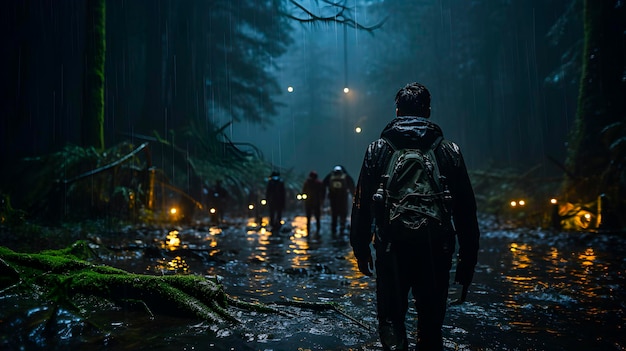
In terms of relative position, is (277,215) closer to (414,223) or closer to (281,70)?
(414,223)

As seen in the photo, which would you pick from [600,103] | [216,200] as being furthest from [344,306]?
[216,200]

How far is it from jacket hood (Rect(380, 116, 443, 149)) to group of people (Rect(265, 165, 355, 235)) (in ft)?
32.9

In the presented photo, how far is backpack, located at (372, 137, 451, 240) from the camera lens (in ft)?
7.73

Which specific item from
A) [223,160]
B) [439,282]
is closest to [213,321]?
[439,282]

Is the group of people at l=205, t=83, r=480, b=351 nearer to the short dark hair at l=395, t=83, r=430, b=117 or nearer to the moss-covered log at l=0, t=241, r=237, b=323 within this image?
the short dark hair at l=395, t=83, r=430, b=117

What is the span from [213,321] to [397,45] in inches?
1868

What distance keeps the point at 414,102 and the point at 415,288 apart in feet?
4.29

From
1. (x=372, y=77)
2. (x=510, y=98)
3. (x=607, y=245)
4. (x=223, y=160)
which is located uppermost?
(x=372, y=77)

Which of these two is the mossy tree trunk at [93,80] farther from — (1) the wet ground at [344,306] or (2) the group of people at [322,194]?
(2) the group of people at [322,194]

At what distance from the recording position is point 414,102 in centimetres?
280

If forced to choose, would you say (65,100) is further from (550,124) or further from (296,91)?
(296,91)

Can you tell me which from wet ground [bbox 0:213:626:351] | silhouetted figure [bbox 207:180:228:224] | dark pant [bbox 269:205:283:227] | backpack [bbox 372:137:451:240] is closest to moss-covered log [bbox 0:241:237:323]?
wet ground [bbox 0:213:626:351]

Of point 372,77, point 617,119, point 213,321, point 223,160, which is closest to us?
point 213,321

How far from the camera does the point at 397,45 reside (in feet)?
152
